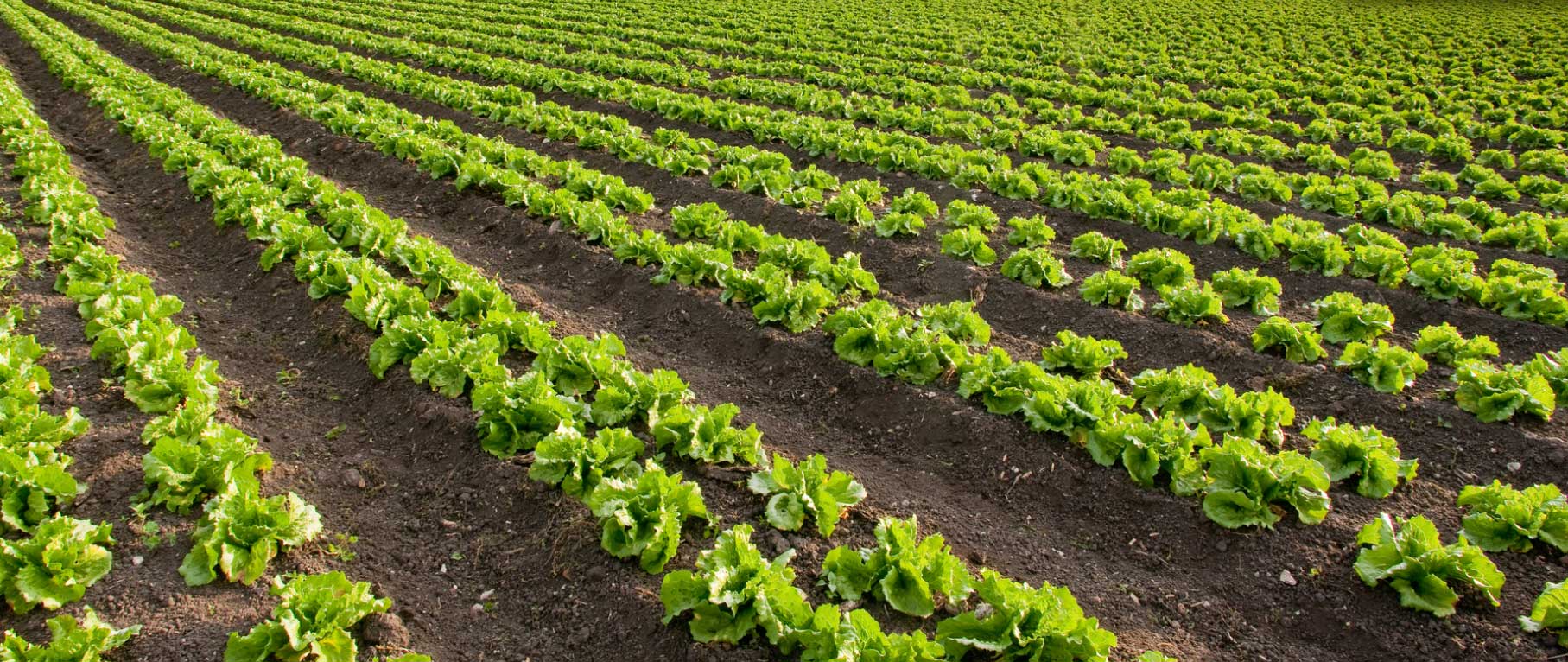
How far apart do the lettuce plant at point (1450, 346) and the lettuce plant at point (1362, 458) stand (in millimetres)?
2449

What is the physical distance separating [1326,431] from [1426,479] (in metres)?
1.09

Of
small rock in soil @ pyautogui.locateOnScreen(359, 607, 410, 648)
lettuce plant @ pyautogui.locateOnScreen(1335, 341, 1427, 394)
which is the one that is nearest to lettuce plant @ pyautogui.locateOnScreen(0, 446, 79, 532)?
small rock in soil @ pyautogui.locateOnScreen(359, 607, 410, 648)

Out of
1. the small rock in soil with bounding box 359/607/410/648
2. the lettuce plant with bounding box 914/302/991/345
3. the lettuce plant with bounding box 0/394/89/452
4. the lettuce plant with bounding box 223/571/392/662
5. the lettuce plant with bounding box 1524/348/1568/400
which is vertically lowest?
the small rock in soil with bounding box 359/607/410/648

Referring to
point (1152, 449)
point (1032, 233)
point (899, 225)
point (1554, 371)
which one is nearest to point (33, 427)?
point (1152, 449)

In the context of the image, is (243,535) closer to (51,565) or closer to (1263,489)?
Result: (51,565)

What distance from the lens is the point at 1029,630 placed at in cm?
501

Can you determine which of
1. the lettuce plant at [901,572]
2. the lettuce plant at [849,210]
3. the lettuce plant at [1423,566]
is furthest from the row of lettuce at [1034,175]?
the lettuce plant at [901,572]

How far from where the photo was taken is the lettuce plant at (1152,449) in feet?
21.6

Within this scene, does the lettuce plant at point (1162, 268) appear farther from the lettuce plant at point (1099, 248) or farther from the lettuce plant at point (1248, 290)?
the lettuce plant at point (1099, 248)

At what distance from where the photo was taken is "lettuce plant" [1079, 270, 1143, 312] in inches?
381

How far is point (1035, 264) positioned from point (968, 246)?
3.25 feet

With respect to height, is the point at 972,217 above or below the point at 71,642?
above

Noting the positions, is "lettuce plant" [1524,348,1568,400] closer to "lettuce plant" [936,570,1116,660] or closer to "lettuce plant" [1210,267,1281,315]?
"lettuce plant" [1210,267,1281,315]

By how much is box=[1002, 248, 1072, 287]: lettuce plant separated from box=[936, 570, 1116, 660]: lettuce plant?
5.72 meters
